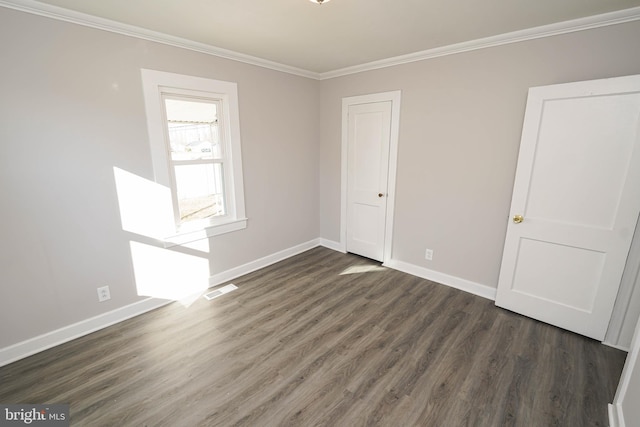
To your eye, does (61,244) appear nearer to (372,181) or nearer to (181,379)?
(181,379)

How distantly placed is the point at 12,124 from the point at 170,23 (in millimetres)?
1317

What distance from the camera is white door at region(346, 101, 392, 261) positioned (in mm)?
3480

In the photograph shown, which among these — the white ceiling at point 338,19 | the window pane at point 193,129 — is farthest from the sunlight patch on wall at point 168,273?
the white ceiling at point 338,19

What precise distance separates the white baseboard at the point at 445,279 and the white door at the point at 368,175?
0.29 metres

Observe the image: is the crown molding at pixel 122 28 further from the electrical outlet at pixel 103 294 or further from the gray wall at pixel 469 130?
the electrical outlet at pixel 103 294

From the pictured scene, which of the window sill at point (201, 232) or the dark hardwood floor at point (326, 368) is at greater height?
the window sill at point (201, 232)

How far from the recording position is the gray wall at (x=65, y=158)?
1.93m

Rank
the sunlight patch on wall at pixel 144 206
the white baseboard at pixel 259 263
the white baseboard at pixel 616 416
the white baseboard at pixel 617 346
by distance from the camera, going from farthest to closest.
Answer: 1. the white baseboard at pixel 259 263
2. the sunlight patch on wall at pixel 144 206
3. the white baseboard at pixel 617 346
4. the white baseboard at pixel 616 416

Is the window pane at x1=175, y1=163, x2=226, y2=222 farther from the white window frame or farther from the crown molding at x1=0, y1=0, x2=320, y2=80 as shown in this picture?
the crown molding at x1=0, y1=0, x2=320, y2=80

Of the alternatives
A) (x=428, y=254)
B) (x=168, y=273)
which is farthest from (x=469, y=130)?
(x=168, y=273)

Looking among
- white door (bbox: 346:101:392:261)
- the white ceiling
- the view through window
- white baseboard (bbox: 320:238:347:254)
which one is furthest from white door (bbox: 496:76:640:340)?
the view through window

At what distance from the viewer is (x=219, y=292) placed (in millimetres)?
3070

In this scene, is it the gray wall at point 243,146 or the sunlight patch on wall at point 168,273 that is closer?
the gray wall at point 243,146

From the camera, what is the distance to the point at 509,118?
2580mm
